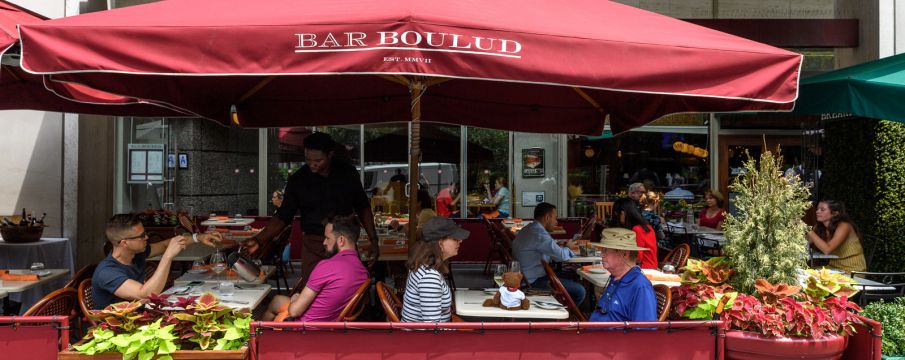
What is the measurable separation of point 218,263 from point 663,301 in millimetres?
3369

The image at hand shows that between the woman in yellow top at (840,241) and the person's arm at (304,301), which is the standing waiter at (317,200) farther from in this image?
the woman in yellow top at (840,241)

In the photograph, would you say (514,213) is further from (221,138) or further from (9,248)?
(9,248)

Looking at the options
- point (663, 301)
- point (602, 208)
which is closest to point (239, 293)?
point (663, 301)

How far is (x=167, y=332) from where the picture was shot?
11.2 feet

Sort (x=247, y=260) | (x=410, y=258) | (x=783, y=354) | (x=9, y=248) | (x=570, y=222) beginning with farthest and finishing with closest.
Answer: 1. (x=570, y=222)
2. (x=9, y=248)
3. (x=247, y=260)
4. (x=410, y=258)
5. (x=783, y=354)

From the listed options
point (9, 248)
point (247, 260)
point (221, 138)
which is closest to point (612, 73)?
point (247, 260)

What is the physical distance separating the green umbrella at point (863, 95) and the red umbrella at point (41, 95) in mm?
6057

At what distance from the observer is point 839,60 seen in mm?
11266

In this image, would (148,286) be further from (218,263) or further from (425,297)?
(425,297)

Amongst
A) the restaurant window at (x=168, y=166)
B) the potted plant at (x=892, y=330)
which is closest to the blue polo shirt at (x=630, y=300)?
the potted plant at (x=892, y=330)

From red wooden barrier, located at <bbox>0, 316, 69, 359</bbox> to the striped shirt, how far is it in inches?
73.9

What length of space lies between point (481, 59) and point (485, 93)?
3.67 m

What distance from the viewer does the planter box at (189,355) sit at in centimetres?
335

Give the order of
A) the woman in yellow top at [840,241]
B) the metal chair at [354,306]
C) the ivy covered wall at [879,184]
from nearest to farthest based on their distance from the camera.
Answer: the metal chair at [354,306]
the woman in yellow top at [840,241]
the ivy covered wall at [879,184]
